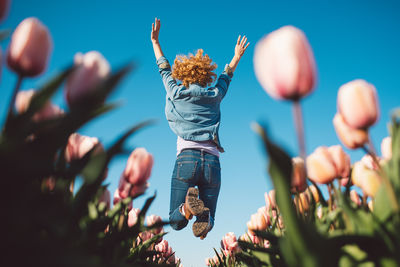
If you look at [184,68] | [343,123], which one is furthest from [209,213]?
[343,123]

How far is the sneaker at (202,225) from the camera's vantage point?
342cm

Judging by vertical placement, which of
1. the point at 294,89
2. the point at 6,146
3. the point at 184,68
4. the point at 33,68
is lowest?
the point at 6,146

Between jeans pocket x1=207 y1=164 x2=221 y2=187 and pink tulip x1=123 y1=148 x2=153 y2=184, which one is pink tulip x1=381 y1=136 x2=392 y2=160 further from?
jeans pocket x1=207 y1=164 x2=221 y2=187

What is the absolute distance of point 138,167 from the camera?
1277mm

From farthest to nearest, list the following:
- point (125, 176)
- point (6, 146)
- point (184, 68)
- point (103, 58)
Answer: point (184, 68)
point (125, 176)
point (103, 58)
point (6, 146)

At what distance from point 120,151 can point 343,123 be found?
0.76 m

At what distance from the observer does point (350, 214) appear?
0.85 m

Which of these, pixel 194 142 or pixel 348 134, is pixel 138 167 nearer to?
pixel 348 134

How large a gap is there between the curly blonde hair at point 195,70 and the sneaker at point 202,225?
1.96 metres

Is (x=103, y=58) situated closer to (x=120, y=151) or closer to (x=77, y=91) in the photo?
(x=77, y=91)

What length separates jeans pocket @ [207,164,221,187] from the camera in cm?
371

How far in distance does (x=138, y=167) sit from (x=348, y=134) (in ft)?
2.58

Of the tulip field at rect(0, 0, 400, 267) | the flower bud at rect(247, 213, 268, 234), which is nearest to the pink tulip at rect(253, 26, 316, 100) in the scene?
the tulip field at rect(0, 0, 400, 267)

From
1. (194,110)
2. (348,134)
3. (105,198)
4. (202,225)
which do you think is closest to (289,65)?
(348,134)
